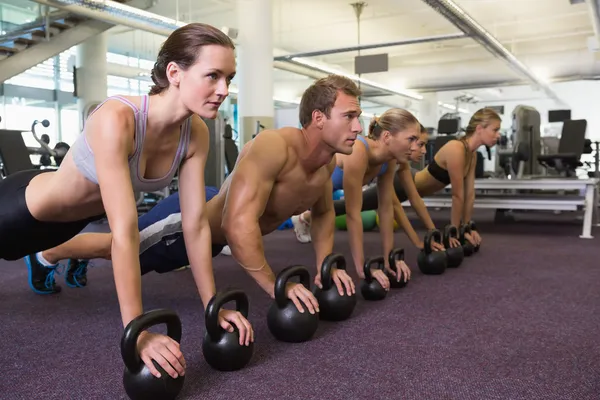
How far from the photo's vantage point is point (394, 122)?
2.37m

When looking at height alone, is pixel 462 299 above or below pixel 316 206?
below

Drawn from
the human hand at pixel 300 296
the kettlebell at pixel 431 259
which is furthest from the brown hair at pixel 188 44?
the kettlebell at pixel 431 259

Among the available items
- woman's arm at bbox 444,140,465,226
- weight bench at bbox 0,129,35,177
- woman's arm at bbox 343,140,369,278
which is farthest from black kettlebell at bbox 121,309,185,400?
weight bench at bbox 0,129,35,177

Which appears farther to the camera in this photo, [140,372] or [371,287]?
[371,287]

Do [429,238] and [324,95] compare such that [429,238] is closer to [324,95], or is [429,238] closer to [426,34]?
[324,95]

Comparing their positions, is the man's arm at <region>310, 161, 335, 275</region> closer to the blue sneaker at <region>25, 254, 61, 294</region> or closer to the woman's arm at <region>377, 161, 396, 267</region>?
the woman's arm at <region>377, 161, 396, 267</region>

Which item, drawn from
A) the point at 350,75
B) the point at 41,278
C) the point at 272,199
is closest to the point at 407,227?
the point at 272,199

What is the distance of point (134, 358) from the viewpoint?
101 centimetres

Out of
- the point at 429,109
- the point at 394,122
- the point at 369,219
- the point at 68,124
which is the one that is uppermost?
the point at 429,109

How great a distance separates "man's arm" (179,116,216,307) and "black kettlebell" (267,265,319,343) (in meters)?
0.20

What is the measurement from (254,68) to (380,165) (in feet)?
12.5

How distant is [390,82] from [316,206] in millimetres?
8819

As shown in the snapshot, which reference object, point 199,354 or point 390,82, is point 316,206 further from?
point 390,82

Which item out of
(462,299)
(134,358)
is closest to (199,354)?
(134,358)
